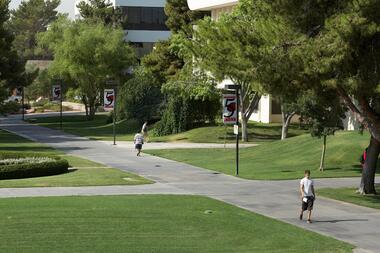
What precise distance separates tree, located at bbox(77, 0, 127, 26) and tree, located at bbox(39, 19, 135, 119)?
14355 millimetres

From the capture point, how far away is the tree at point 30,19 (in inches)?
5413

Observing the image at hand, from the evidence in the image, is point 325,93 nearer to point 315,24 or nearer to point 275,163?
point 315,24

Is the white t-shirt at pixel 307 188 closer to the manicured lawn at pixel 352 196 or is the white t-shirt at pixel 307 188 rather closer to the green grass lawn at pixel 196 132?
the manicured lawn at pixel 352 196

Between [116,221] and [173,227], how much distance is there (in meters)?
1.44

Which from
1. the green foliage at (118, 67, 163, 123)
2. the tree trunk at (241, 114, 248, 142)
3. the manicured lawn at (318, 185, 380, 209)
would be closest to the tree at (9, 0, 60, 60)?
the green foliage at (118, 67, 163, 123)

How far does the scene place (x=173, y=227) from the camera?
17.0m

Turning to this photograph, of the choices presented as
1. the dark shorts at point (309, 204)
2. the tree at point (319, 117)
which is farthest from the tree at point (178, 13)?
the dark shorts at point (309, 204)

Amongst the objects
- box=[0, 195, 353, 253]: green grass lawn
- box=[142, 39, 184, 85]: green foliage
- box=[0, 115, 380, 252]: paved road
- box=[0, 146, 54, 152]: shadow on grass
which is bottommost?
box=[0, 146, 54, 152]: shadow on grass

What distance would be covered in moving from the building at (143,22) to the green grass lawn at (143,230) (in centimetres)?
7754

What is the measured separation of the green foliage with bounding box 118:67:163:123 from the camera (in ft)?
200

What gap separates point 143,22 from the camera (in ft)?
319

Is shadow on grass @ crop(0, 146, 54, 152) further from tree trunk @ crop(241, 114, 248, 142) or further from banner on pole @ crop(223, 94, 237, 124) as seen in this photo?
banner on pole @ crop(223, 94, 237, 124)

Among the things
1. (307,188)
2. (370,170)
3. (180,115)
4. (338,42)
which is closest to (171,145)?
(180,115)

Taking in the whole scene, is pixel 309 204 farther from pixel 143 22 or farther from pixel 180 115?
pixel 143 22
